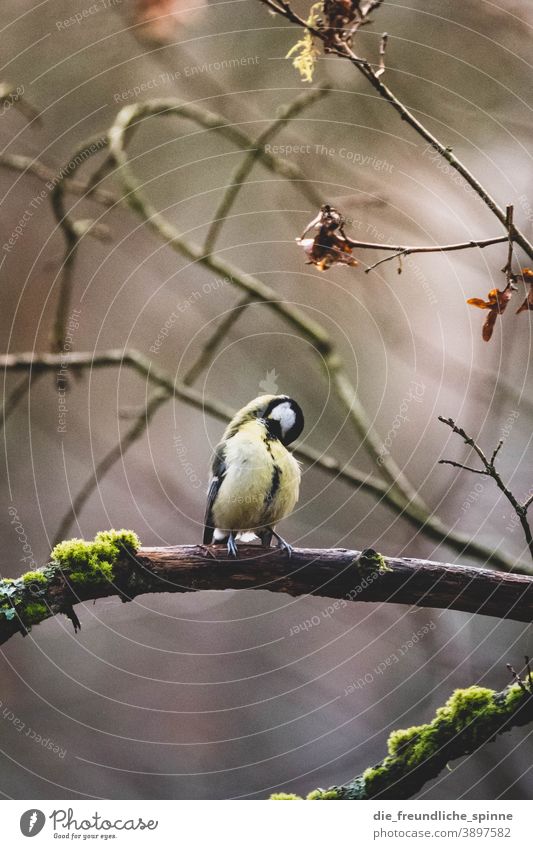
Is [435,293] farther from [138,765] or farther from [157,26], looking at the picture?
[138,765]

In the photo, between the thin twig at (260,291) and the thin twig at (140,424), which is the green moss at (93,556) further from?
the thin twig at (260,291)

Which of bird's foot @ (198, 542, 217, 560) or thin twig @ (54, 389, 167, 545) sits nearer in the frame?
bird's foot @ (198, 542, 217, 560)

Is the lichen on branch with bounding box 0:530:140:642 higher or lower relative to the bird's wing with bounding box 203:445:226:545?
lower

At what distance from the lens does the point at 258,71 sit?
4.70ft

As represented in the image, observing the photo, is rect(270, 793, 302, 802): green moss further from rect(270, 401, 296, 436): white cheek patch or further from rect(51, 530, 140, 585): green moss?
rect(270, 401, 296, 436): white cheek patch

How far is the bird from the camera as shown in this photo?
116 centimetres

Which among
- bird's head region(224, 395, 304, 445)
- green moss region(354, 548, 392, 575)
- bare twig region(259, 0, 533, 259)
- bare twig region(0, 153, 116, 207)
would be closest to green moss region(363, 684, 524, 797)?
green moss region(354, 548, 392, 575)

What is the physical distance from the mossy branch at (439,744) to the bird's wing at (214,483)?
0.43 metres

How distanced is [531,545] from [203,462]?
0.60 m

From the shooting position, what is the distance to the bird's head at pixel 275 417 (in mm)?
1220

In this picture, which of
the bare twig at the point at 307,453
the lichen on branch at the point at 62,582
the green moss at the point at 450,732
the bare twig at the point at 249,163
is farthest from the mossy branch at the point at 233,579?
the bare twig at the point at 249,163

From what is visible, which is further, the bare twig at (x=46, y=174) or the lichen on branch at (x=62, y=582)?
the bare twig at (x=46, y=174)

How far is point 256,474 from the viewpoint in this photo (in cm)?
115

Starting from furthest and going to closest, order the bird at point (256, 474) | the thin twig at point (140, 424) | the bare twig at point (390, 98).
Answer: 1. the thin twig at point (140, 424)
2. the bird at point (256, 474)
3. the bare twig at point (390, 98)
